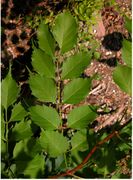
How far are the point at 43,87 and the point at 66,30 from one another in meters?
0.15

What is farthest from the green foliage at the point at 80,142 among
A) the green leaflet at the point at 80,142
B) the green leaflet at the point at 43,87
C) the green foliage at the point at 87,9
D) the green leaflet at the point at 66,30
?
the green foliage at the point at 87,9

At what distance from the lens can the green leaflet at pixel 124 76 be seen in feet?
2.63

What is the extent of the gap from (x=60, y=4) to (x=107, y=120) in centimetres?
81

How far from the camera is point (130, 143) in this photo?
86 centimetres

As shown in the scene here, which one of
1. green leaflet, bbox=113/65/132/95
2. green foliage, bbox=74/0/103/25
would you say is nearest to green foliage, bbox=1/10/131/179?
green leaflet, bbox=113/65/132/95

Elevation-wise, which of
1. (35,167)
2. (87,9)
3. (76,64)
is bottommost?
(35,167)

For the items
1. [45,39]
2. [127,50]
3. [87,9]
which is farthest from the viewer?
[87,9]

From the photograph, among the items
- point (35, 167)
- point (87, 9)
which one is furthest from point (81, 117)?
point (87, 9)

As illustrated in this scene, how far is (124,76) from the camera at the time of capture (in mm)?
810

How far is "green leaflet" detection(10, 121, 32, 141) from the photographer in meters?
0.92

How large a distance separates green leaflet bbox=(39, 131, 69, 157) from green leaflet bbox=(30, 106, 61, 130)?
2 centimetres

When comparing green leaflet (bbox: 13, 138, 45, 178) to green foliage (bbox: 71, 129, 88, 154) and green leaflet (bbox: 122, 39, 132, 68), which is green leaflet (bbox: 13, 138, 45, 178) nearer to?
green foliage (bbox: 71, 129, 88, 154)

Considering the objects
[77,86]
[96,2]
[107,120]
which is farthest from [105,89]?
[77,86]

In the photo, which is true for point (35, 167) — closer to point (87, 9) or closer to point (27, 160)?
point (27, 160)
